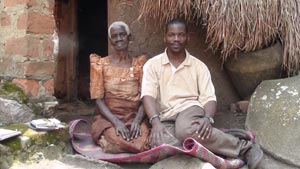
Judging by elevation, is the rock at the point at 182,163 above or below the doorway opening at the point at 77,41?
below

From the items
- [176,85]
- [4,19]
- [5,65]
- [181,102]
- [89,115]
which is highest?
[4,19]

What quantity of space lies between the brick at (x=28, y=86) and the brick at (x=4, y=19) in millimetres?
474

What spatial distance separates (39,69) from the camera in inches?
137

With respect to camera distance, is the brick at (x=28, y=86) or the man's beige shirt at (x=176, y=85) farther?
the brick at (x=28, y=86)

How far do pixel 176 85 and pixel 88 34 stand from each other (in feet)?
9.63

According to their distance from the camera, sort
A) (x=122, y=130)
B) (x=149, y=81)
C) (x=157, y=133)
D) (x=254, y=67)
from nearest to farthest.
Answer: (x=157, y=133), (x=122, y=130), (x=149, y=81), (x=254, y=67)

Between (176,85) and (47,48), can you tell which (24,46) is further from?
(176,85)

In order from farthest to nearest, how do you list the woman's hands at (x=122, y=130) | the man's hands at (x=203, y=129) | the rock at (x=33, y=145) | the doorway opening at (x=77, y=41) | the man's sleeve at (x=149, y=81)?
the doorway opening at (x=77, y=41) → the man's sleeve at (x=149, y=81) → the woman's hands at (x=122, y=130) → the man's hands at (x=203, y=129) → the rock at (x=33, y=145)

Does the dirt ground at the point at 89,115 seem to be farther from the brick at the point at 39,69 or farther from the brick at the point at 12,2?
the brick at the point at 12,2

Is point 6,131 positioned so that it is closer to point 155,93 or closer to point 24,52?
point 24,52

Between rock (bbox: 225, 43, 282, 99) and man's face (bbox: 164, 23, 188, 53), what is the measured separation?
802 mm

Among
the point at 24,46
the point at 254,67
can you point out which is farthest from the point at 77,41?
the point at 254,67

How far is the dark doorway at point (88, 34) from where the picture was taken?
18.9 ft

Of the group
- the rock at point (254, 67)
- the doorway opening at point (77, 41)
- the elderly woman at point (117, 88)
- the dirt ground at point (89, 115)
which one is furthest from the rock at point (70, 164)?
the doorway opening at point (77, 41)
